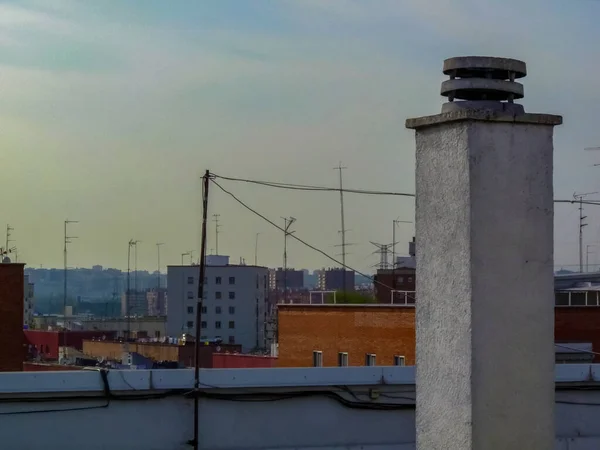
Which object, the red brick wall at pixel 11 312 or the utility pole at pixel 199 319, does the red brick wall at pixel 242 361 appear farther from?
the utility pole at pixel 199 319

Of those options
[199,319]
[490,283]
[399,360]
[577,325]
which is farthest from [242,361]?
[490,283]

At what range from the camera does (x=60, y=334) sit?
209ft

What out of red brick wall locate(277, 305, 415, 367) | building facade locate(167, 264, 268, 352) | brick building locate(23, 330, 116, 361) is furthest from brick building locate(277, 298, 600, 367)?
building facade locate(167, 264, 268, 352)

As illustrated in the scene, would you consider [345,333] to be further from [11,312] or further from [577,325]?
[11,312]

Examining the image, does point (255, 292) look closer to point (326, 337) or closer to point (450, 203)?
point (326, 337)

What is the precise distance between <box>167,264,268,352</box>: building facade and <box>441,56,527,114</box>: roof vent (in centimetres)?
9147

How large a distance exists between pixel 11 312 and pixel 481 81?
22.4 meters

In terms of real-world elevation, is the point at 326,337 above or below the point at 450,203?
below

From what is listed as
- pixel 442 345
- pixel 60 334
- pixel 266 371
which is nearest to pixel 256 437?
pixel 266 371

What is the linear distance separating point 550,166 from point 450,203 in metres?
0.44

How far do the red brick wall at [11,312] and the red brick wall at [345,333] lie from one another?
865 cm

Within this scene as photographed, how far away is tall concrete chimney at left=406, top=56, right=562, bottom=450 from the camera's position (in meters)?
4.34

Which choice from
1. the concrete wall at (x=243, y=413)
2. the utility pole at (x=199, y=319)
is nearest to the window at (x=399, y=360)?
the concrete wall at (x=243, y=413)

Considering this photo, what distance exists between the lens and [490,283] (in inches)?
171
